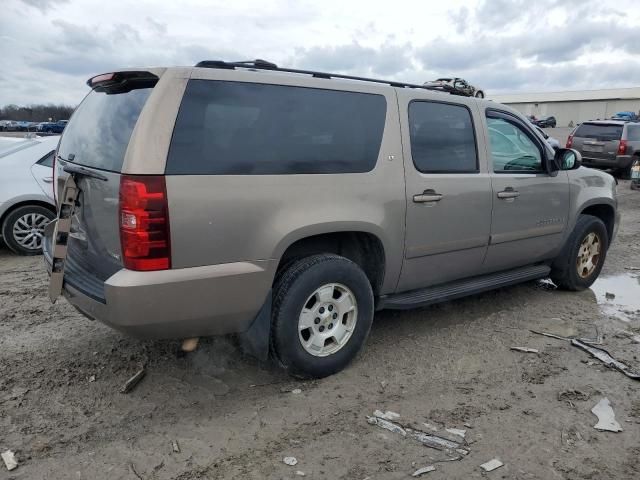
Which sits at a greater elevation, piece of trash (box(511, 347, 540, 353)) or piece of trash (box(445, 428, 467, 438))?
piece of trash (box(511, 347, 540, 353))

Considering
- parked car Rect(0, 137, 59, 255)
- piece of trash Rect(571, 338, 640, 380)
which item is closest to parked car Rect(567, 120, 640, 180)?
piece of trash Rect(571, 338, 640, 380)

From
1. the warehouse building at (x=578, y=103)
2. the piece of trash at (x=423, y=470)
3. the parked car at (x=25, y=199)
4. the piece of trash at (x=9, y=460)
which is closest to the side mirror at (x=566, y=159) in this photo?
the piece of trash at (x=423, y=470)

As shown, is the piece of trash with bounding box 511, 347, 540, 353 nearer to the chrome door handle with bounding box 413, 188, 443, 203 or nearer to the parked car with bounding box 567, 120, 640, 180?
the chrome door handle with bounding box 413, 188, 443, 203

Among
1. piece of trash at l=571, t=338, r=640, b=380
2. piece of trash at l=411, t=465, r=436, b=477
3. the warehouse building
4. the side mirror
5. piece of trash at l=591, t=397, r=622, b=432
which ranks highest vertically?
the warehouse building

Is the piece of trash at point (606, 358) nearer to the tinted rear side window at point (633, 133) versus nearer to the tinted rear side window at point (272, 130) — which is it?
the tinted rear side window at point (272, 130)

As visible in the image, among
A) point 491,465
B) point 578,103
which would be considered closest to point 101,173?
point 491,465

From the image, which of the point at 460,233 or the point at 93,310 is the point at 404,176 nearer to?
the point at 460,233

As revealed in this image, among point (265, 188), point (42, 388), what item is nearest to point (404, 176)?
point (265, 188)

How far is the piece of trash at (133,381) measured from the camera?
3420mm

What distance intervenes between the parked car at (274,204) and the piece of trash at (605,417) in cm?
128

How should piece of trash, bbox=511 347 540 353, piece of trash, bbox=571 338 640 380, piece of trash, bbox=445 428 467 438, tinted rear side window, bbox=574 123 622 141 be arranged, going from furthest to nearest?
tinted rear side window, bbox=574 123 622 141, piece of trash, bbox=511 347 540 353, piece of trash, bbox=571 338 640 380, piece of trash, bbox=445 428 467 438

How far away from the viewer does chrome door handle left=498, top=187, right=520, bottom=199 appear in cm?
441

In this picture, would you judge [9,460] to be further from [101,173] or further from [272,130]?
[272,130]

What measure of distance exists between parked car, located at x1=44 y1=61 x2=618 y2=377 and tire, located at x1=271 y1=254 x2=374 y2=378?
0.03 feet
